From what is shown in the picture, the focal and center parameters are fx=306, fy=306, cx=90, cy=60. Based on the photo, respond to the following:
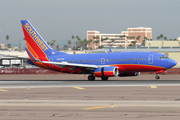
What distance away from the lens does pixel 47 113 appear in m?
16.5

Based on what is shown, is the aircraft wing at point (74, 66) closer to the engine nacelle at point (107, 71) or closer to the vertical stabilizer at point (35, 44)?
the engine nacelle at point (107, 71)

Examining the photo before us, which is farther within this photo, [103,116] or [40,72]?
[40,72]

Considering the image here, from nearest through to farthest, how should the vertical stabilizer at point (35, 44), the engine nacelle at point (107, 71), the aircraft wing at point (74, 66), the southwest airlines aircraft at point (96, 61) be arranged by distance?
the engine nacelle at point (107, 71)
the southwest airlines aircraft at point (96, 61)
the aircraft wing at point (74, 66)
the vertical stabilizer at point (35, 44)

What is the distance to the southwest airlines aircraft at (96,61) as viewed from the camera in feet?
141

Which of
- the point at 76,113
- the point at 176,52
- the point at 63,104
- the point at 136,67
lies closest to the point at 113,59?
the point at 136,67

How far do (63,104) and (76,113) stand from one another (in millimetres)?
3518

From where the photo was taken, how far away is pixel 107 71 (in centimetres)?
4262

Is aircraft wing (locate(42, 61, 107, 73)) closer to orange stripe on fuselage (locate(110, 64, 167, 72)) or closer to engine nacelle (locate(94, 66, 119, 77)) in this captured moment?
engine nacelle (locate(94, 66, 119, 77))

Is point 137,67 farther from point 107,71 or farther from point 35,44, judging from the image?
point 35,44

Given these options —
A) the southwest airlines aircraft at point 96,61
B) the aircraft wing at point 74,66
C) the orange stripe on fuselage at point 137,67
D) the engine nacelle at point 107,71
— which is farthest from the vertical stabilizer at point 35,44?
the orange stripe on fuselage at point 137,67

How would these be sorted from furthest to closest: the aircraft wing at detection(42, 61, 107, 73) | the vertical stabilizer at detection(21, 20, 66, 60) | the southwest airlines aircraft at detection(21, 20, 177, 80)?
1. the vertical stabilizer at detection(21, 20, 66, 60)
2. the aircraft wing at detection(42, 61, 107, 73)
3. the southwest airlines aircraft at detection(21, 20, 177, 80)

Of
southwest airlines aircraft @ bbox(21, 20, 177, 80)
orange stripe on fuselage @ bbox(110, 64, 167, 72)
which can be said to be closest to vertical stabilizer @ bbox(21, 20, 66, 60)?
southwest airlines aircraft @ bbox(21, 20, 177, 80)

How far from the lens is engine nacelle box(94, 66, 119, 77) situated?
42344mm

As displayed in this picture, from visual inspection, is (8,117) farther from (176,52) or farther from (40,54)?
(176,52)
